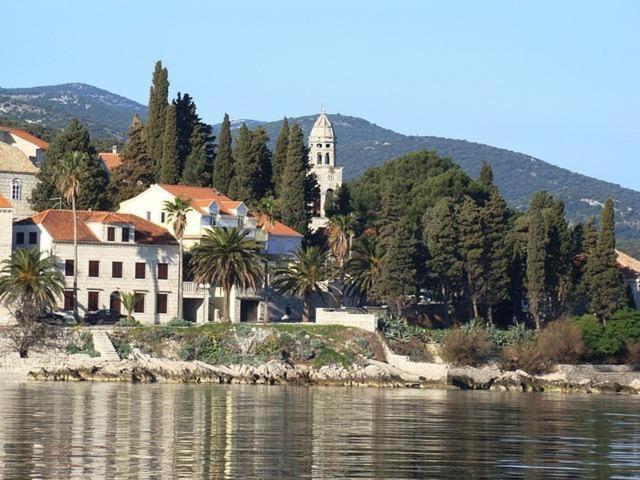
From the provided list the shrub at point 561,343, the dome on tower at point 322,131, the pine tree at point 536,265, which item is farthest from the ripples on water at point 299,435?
the dome on tower at point 322,131

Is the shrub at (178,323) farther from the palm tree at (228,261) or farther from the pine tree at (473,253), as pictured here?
the pine tree at (473,253)

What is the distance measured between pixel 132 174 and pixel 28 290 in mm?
23266

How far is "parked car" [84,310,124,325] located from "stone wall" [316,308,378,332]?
412 inches

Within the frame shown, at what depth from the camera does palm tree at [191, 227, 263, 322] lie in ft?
267

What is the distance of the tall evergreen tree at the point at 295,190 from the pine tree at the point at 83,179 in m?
10.6

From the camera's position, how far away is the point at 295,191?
97375 mm

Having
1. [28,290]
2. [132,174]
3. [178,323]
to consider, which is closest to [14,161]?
[132,174]

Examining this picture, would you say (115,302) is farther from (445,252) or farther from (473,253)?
(473,253)

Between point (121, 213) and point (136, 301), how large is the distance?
667 centimetres

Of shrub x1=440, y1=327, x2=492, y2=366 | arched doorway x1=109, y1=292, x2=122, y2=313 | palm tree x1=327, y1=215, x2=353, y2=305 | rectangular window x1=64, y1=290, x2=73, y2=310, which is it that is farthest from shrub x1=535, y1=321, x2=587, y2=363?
rectangular window x1=64, y1=290, x2=73, y2=310

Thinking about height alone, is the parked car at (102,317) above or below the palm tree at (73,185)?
below

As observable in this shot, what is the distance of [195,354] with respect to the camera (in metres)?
78.5

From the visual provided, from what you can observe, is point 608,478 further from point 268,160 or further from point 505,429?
point 268,160

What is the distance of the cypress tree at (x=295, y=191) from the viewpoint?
96.9m
